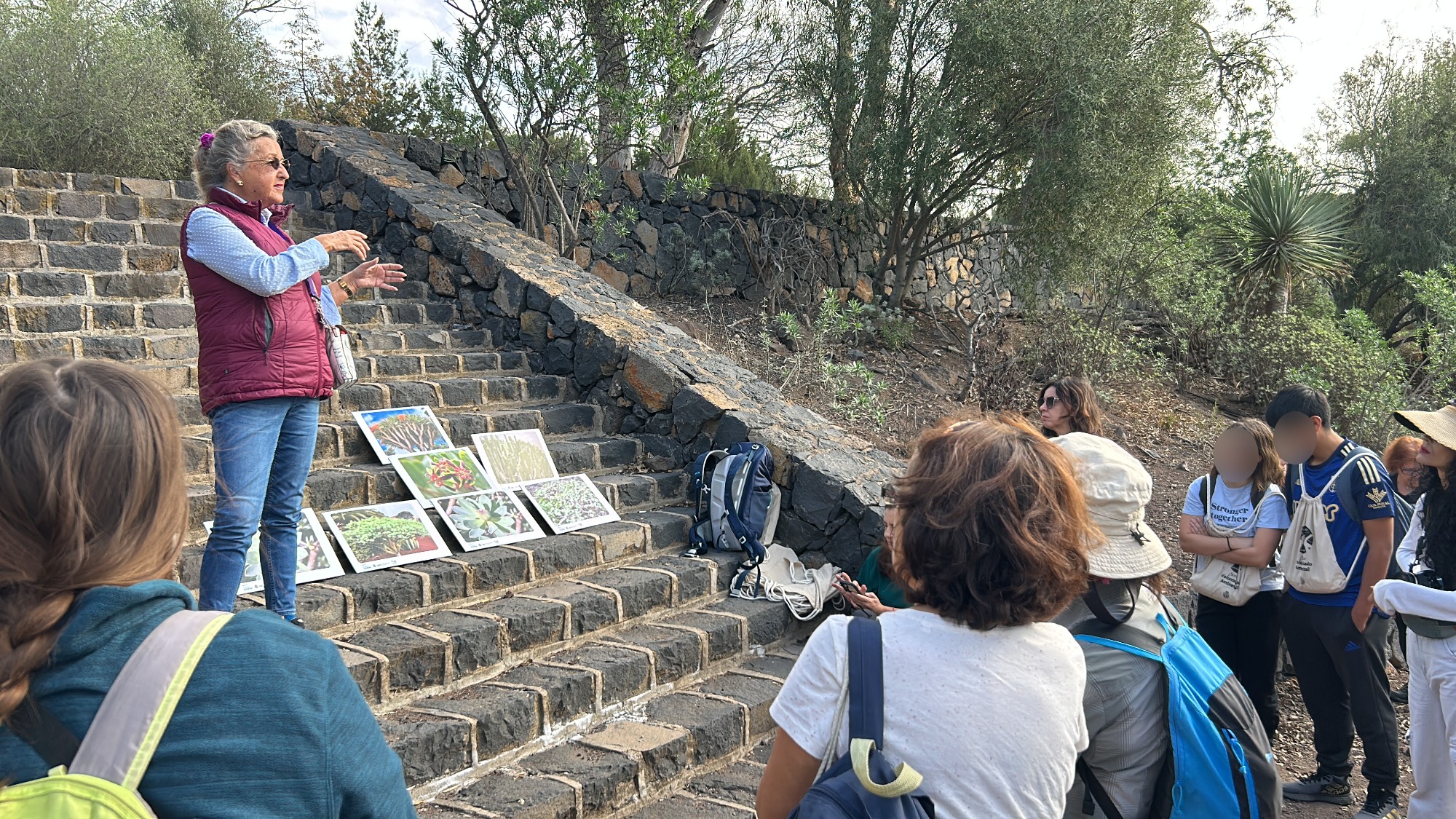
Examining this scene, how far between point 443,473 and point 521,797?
81.9 inches

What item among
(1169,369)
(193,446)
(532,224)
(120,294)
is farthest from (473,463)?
(1169,369)

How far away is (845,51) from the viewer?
939cm

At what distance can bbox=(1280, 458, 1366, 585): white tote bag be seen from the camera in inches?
139

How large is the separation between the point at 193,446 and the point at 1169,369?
417 inches

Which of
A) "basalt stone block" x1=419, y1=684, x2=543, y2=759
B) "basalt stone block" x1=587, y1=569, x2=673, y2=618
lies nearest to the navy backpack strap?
"basalt stone block" x1=419, y1=684, x2=543, y2=759

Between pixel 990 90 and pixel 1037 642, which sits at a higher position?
pixel 990 90

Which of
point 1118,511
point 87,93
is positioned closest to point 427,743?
point 1118,511

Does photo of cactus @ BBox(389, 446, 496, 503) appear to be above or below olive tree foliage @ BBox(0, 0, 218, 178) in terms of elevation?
below

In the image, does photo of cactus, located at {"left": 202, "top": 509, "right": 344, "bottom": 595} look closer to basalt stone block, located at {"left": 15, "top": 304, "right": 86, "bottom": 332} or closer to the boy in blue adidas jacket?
basalt stone block, located at {"left": 15, "top": 304, "right": 86, "bottom": 332}

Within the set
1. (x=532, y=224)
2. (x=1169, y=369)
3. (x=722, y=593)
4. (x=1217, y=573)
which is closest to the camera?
(x=1217, y=573)

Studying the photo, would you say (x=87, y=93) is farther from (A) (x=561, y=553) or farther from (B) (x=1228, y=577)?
(B) (x=1228, y=577)

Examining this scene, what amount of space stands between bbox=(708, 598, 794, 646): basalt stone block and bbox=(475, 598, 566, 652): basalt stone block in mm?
856

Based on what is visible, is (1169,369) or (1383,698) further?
(1169,369)

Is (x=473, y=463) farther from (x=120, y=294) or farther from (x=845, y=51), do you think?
(x=845, y=51)
